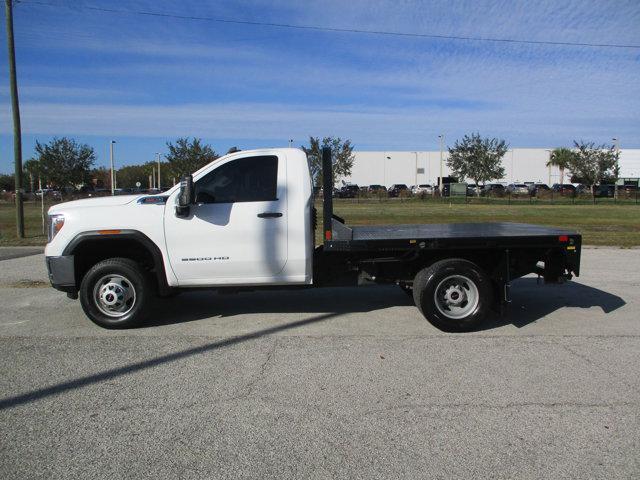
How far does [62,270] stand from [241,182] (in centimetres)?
229

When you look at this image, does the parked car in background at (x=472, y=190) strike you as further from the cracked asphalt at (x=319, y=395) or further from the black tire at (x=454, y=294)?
the black tire at (x=454, y=294)

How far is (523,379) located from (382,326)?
2.09 meters

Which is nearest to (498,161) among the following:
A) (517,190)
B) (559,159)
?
(517,190)

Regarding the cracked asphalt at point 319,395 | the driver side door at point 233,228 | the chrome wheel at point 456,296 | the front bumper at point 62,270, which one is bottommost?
the cracked asphalt at point 319,395

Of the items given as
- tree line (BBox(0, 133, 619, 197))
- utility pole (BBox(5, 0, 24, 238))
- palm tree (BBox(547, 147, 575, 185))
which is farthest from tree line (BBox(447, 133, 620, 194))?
utility pole (BBox(5, 0, 24, 238))

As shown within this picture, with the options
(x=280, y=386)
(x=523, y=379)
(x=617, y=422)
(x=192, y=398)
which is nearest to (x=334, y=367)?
(x=280, y=386)

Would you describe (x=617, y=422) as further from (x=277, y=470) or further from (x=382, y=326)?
(x=382, y=326)

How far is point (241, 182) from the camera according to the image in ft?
21.0

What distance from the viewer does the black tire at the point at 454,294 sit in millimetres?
6305

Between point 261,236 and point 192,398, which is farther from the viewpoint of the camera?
point 261,236

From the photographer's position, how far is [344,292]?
345 inches

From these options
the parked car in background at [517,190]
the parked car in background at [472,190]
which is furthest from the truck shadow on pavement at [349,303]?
the parked car in background at [472,190]

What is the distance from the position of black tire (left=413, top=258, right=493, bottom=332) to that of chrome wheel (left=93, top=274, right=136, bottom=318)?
3391 millimetres

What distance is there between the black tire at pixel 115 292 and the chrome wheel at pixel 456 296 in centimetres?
344
